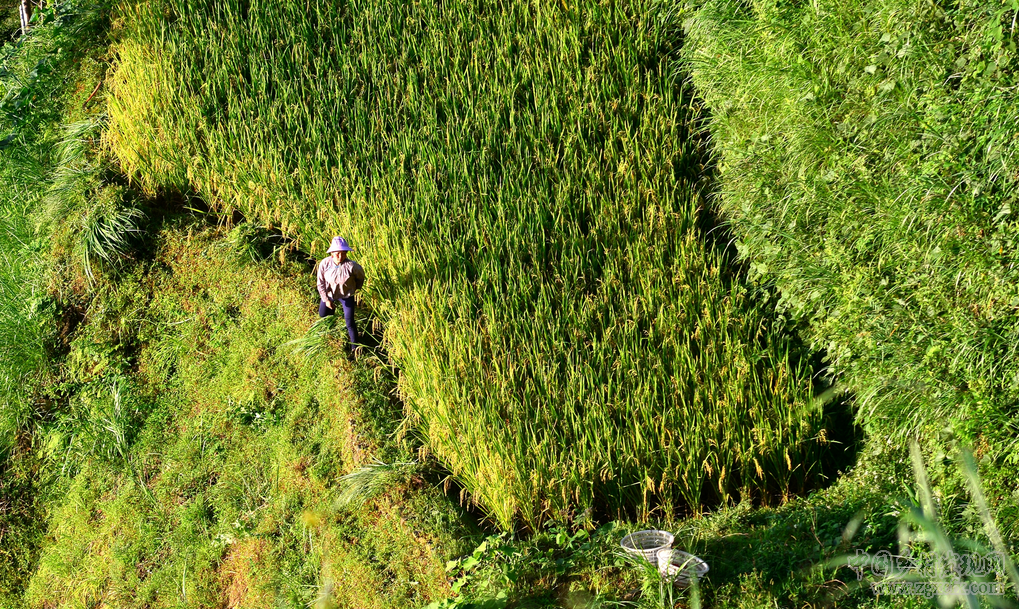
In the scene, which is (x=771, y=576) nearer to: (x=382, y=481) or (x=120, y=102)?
(x=382, y=481)

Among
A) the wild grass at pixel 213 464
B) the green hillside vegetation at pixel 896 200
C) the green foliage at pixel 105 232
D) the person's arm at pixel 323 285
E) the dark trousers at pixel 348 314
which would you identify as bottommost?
the wild grass at pixel 213 464

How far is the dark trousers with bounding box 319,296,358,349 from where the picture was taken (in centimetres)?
471

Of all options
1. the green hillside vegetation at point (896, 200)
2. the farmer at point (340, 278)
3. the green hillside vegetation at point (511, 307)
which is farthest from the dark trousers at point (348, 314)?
the green hillside vegetation at point (896, 200)

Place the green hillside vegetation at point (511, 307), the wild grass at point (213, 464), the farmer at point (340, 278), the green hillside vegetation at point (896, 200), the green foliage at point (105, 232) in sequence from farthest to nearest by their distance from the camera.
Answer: the green foliage at point (105, 232) → the farmer at point (340, 278) → the wild grass at point (213, 464) → the green hillside vegetation at point (511, 307) → the green hillside vegetation at point (896, 200)

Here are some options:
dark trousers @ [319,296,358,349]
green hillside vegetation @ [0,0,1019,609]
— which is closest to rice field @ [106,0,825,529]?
green hillside vegetation @ [0,0,1019,609]

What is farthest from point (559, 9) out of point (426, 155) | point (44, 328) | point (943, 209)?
point (44, 328)

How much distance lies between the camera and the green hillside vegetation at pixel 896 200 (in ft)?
10.9

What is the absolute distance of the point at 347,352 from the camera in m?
4.99

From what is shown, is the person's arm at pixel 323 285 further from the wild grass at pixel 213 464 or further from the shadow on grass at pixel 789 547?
the shadow on grass at pixel 789 547

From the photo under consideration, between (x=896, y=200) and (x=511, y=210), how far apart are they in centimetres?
231

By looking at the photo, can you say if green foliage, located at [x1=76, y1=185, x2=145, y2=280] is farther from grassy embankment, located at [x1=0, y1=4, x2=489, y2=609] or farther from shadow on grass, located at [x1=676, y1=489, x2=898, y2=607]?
shadow on grass, located at [x1=676, y1=489, x2=898, y2=607]

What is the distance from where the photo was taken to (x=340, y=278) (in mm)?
4605

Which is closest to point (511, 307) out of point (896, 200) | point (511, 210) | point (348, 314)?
point (511, 210)

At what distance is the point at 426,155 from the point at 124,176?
2.41m
